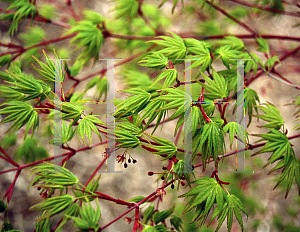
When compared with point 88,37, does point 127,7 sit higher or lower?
higher

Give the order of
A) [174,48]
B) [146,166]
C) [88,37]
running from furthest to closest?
[146,166] < [88,37] < [174,48]

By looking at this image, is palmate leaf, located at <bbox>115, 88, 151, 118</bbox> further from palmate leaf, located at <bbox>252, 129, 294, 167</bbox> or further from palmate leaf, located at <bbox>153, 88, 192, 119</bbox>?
palmate leaf, located at <bbox>252, 129, 294, 167</bbox>

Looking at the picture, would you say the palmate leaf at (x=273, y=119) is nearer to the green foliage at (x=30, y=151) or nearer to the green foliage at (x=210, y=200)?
the green foliage at (x=210, y=200)

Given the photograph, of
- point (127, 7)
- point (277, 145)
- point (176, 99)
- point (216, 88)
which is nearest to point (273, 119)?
point (277, 145)

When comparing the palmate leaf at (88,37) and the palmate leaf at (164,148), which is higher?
the palmate leaf at (88,37)

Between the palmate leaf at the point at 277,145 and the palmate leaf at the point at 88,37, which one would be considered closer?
the palmate leaf at the point at 277,145

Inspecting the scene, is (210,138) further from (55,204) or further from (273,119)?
(55,204)

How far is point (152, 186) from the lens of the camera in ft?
5.01

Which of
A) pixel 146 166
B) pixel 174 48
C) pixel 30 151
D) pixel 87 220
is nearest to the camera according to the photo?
pixel 87 220

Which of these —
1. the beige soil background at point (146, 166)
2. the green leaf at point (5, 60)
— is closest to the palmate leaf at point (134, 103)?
the green leaf at point (5, 60)

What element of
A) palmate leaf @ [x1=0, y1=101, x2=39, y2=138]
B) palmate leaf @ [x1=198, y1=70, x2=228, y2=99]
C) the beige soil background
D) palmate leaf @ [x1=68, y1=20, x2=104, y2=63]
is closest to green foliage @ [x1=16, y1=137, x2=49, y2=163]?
the beige soil background

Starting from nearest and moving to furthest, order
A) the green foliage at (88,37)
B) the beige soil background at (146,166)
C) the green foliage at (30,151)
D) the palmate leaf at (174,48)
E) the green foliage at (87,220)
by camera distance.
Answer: the green foliage at (87,220), the palmate leaf at (174,48), the green foliage at (88,37), the green foliage at (30,151), the beige soil background at (146,166)

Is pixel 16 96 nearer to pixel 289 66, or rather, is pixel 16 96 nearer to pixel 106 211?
pixel 106 211

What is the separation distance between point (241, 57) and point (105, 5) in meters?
1.16
